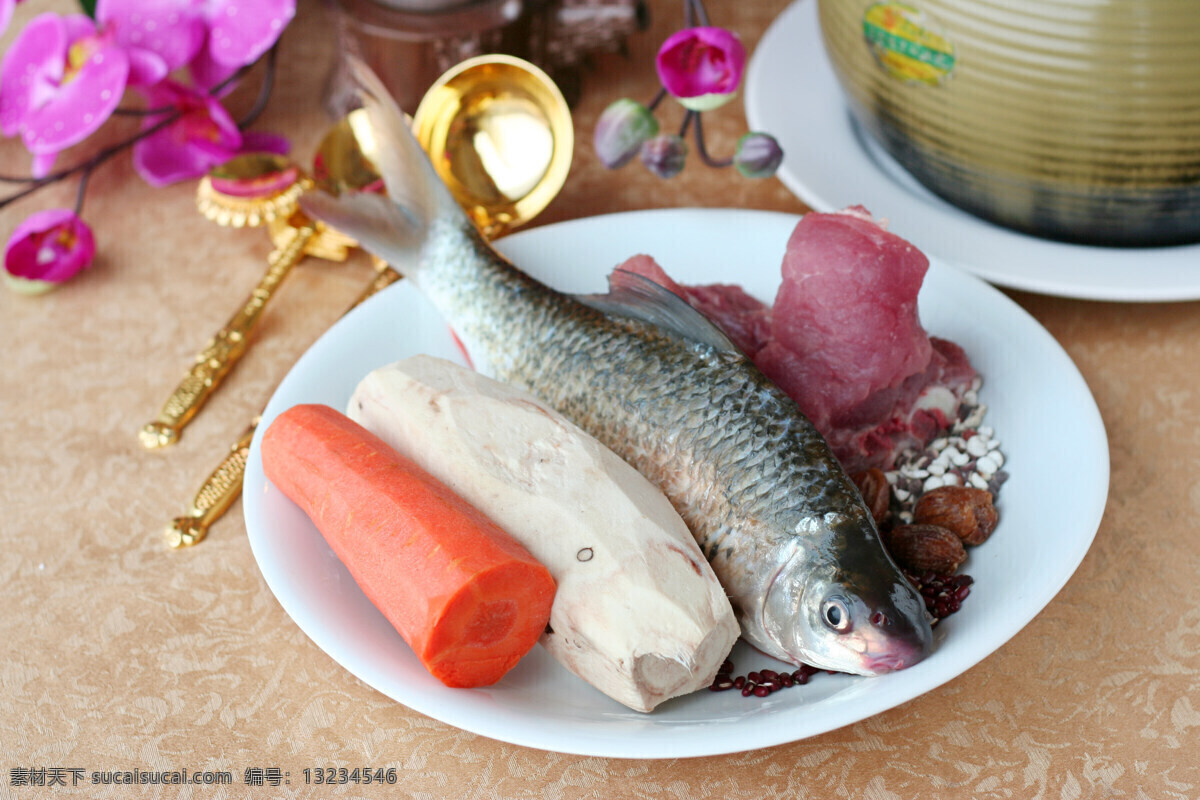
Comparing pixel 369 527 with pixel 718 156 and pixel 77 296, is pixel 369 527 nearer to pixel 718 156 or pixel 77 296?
pixel 77 296

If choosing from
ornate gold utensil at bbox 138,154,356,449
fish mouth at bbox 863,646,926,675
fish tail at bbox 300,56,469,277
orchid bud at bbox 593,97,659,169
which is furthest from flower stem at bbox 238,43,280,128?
fish mouth at bbox 863,646,926,675

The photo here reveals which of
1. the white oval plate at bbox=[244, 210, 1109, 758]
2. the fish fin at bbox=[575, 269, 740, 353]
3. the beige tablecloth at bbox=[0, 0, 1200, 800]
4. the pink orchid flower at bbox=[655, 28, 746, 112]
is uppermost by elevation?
the pink orchid flower at bbox=[655, 28, 746, 112]

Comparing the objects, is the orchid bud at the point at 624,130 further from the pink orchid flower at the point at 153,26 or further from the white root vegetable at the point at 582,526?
the pink orchid flower at the point at 153,26

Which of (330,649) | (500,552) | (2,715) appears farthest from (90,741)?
(500,552)

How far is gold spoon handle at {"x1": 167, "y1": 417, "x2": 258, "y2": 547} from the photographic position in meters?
0.79

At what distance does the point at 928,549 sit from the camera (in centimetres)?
66

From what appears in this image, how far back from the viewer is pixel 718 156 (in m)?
1.14

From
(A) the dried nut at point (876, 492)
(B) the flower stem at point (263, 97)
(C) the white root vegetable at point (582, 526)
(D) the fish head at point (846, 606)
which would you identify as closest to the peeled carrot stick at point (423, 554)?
(C) the white root vegetable at point (582, 526)

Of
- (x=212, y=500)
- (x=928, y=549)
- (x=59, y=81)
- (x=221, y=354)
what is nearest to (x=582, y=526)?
(x=928, y=549)

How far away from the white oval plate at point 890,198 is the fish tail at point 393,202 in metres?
0.32

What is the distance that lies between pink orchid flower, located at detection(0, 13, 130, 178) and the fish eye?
0.79m

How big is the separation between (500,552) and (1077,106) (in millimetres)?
530

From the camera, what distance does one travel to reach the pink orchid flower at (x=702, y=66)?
0.87m

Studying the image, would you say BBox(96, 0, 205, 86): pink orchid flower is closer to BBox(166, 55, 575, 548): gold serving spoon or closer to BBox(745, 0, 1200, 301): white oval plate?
BBox(166, 55, 575, 548): gold serving spoon
